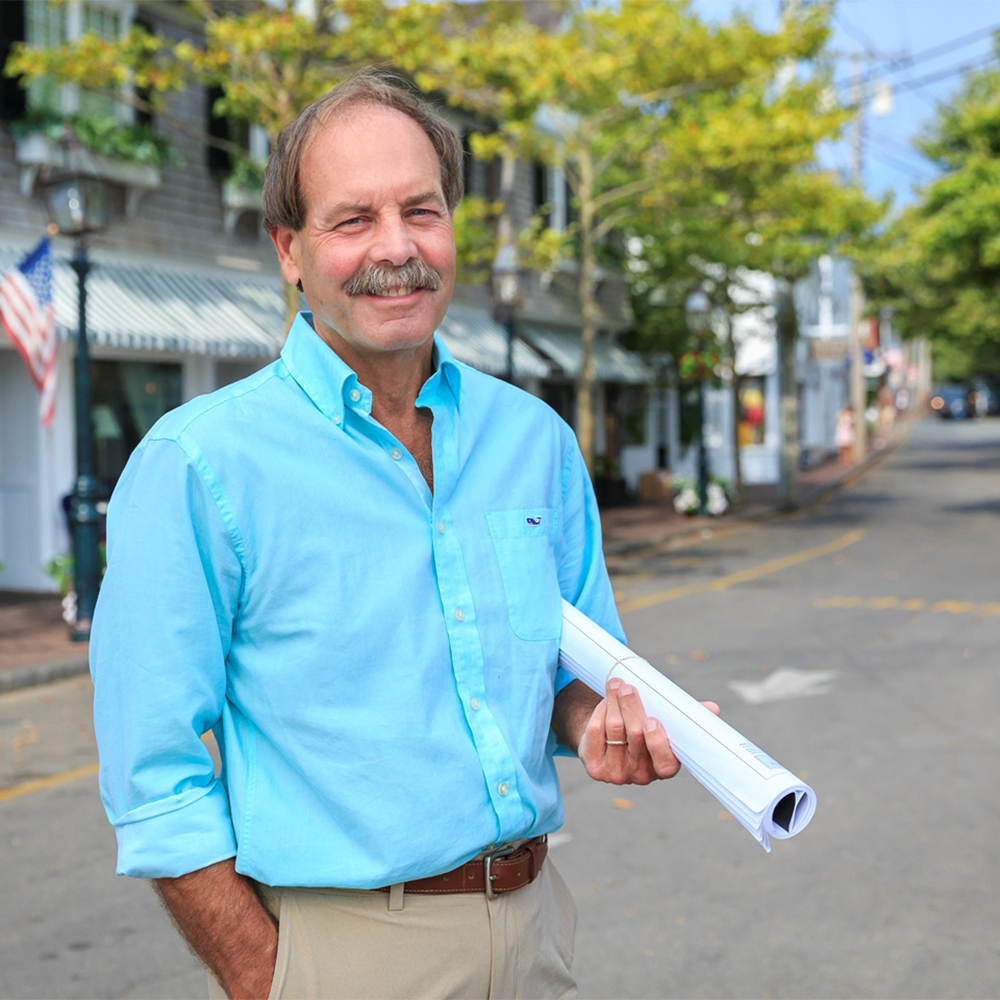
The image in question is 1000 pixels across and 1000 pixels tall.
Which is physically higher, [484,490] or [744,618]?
[484,490]

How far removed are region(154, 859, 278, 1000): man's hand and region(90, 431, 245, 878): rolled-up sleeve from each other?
0.03 meters

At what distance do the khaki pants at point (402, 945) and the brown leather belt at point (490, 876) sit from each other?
13 mm

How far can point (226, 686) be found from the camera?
1.70 metres

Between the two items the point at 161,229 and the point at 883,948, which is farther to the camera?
the point at 161,229

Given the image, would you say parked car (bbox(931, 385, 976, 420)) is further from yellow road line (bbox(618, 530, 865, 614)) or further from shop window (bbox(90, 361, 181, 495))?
shop window (bbox(90, 361, 181, 495))

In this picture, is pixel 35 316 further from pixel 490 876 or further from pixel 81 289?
pixel 490 876

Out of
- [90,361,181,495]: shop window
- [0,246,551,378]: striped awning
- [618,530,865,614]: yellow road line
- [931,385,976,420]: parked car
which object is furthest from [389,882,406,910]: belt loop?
[931,385,976,420]: parked car

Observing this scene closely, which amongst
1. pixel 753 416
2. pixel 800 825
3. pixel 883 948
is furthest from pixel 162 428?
pixel 753 416

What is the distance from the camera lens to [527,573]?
1857mm

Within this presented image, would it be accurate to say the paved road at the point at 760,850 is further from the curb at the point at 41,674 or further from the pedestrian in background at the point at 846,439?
the pedestrian in background at the point at 846,439

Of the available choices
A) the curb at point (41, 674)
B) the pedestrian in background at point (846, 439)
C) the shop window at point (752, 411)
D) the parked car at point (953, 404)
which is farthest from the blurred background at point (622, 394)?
the parked car at point (953, 404)

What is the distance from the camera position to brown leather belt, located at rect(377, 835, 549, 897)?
1.77 metres

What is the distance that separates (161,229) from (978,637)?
977 centimetres

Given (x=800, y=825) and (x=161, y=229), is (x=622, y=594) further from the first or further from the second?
(x=800, y=825)
